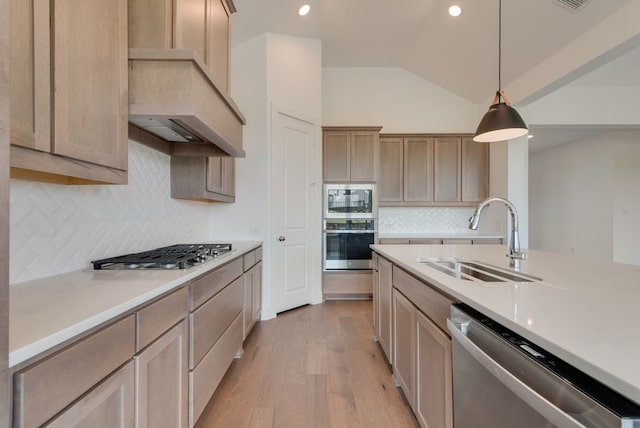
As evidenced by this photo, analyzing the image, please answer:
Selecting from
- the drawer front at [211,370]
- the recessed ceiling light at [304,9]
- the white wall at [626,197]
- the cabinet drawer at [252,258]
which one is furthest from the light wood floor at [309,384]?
the white wall at [626,197]

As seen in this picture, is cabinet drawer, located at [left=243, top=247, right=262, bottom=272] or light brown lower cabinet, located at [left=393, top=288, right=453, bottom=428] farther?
cabinet drawer, located at [left=243, top=247, right=262, bottom=272]

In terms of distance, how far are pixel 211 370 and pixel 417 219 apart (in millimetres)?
3873

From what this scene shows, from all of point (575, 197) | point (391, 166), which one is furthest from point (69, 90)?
point (575, 197)

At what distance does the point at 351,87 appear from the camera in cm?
473

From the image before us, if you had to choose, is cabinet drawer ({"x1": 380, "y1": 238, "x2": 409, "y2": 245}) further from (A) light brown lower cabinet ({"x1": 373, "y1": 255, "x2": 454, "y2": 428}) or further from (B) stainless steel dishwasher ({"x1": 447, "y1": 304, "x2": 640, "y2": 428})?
(B) stainless steel dishwasher ({"x1": 447, "y1": 304, "x2": 640, "y2": 428})

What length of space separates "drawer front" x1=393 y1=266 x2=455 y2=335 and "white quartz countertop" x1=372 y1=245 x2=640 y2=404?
64 mm

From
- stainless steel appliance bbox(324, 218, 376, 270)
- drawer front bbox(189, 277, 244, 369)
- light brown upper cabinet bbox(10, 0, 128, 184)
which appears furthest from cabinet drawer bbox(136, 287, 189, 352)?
stainless steel appliance bbox(324, 218, 376, 270)

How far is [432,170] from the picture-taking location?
4438mm

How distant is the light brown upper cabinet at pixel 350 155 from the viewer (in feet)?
13.5

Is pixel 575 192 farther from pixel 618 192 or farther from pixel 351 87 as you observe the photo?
pixel 351 87

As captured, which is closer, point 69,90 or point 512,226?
point 69,90

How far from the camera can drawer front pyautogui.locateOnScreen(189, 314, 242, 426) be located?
145cm

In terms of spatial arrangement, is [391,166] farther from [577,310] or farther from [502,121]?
[577,310]

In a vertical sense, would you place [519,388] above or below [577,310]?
below
